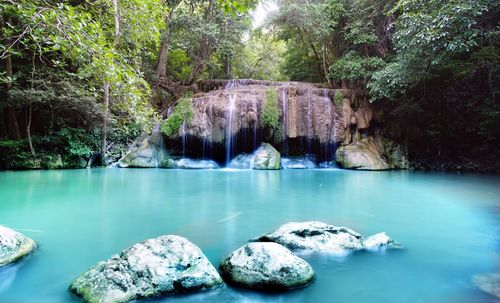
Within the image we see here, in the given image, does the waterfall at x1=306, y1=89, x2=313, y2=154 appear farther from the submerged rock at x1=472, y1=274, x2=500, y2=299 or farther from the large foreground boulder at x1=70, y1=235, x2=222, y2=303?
the large foreground boulder at x1=70, y1=235, x2=222, y2=303

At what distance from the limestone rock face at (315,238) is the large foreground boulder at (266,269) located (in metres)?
0.70

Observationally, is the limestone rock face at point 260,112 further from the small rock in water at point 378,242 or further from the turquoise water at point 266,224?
the small rock in water at point 378,242

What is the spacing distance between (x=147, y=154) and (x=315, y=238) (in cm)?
1178

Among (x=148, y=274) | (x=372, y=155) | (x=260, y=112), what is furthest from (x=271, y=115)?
(x=148, y=274)

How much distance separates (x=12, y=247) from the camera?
11.2 feet

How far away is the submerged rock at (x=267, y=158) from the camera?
14258mm

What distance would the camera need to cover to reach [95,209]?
5.98 m

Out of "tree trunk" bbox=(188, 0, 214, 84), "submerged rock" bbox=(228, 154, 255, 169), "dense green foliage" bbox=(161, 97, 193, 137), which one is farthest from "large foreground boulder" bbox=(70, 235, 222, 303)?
"tree trunk" bbox=(188, 0, 214, 84)

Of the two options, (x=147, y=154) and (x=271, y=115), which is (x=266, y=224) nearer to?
(x=271, y=115)

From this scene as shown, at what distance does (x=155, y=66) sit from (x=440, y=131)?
14876 mm

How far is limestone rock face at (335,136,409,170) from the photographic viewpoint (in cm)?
1444

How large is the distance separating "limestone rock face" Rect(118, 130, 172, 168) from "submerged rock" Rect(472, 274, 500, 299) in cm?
1276

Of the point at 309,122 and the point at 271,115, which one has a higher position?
the point at 271,115

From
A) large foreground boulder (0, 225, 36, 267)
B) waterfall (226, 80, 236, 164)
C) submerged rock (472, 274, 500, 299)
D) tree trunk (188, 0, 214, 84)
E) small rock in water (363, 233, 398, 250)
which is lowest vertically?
submerged rock (472, 274, 500, 299)
